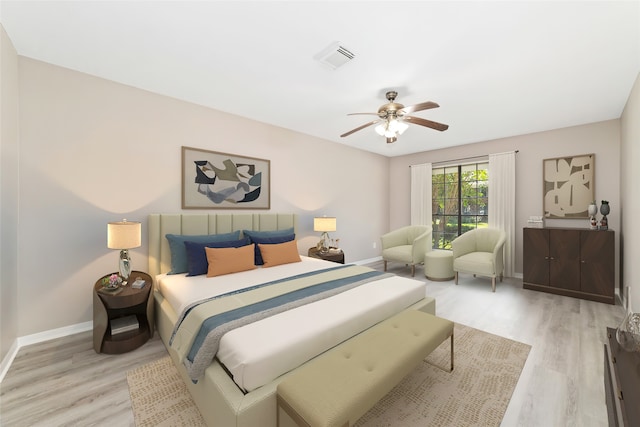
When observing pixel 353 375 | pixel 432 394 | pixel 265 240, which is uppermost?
pixel 265 240

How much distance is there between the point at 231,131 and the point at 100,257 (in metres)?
2.19

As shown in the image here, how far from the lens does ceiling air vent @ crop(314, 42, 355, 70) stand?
2178 millimetres

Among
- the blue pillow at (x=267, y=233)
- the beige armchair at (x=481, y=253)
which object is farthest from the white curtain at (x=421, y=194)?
the blue pillow at (x=267, y=233)

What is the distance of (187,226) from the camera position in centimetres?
320

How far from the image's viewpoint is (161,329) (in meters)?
2.56

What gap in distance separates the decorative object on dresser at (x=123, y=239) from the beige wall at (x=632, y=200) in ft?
16.4

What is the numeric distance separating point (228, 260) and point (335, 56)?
2320 mm

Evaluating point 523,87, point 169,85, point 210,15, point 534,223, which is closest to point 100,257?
point 169,85

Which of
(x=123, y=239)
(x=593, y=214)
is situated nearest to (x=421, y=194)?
(x=593, y=214)

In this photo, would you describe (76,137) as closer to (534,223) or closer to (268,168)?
(268,168)

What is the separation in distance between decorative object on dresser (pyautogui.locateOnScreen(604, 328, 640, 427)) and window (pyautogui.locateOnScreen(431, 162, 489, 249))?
4218mm

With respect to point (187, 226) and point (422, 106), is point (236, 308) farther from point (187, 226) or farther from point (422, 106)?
point (422, 106)

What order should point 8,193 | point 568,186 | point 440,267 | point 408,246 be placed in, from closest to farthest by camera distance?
point 8,193 < point 568,186 < point 440,267 < point 408,246

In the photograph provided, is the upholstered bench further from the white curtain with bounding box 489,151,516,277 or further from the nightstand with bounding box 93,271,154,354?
the white curtain with bounding box 489,151,516,277
